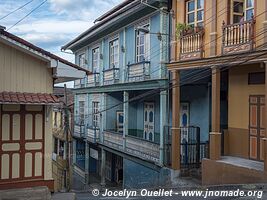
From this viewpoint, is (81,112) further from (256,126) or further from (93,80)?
(256,126)

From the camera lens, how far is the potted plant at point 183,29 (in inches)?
560

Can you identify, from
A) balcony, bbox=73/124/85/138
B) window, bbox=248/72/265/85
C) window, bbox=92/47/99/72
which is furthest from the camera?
balcony, bbox=73/124/85/138

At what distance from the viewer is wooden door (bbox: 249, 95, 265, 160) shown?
13532mm

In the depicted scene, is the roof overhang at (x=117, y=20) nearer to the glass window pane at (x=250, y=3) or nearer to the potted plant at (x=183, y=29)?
the potted plant at (x=183, y=29)

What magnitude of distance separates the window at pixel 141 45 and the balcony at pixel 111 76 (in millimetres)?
2282

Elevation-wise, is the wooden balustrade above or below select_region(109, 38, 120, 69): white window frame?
below

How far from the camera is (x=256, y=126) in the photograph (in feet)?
45.3

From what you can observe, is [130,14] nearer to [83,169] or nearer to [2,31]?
[2,31]

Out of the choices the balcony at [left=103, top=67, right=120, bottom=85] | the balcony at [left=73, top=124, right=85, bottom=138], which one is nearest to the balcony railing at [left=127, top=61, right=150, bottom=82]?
the balcony at [left=103, top=67, right=120, bottom=85]

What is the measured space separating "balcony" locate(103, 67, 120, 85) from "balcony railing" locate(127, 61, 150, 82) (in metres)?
1.85

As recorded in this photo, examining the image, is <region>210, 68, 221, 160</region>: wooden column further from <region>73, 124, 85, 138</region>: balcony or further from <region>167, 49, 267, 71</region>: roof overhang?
<region>73, 124, 85, 138</region>: balcony

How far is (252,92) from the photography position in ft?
46.1

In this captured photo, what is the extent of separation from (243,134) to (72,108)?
19578 millimetres

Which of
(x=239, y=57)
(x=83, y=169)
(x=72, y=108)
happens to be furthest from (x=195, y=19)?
(x=72, y=108)
